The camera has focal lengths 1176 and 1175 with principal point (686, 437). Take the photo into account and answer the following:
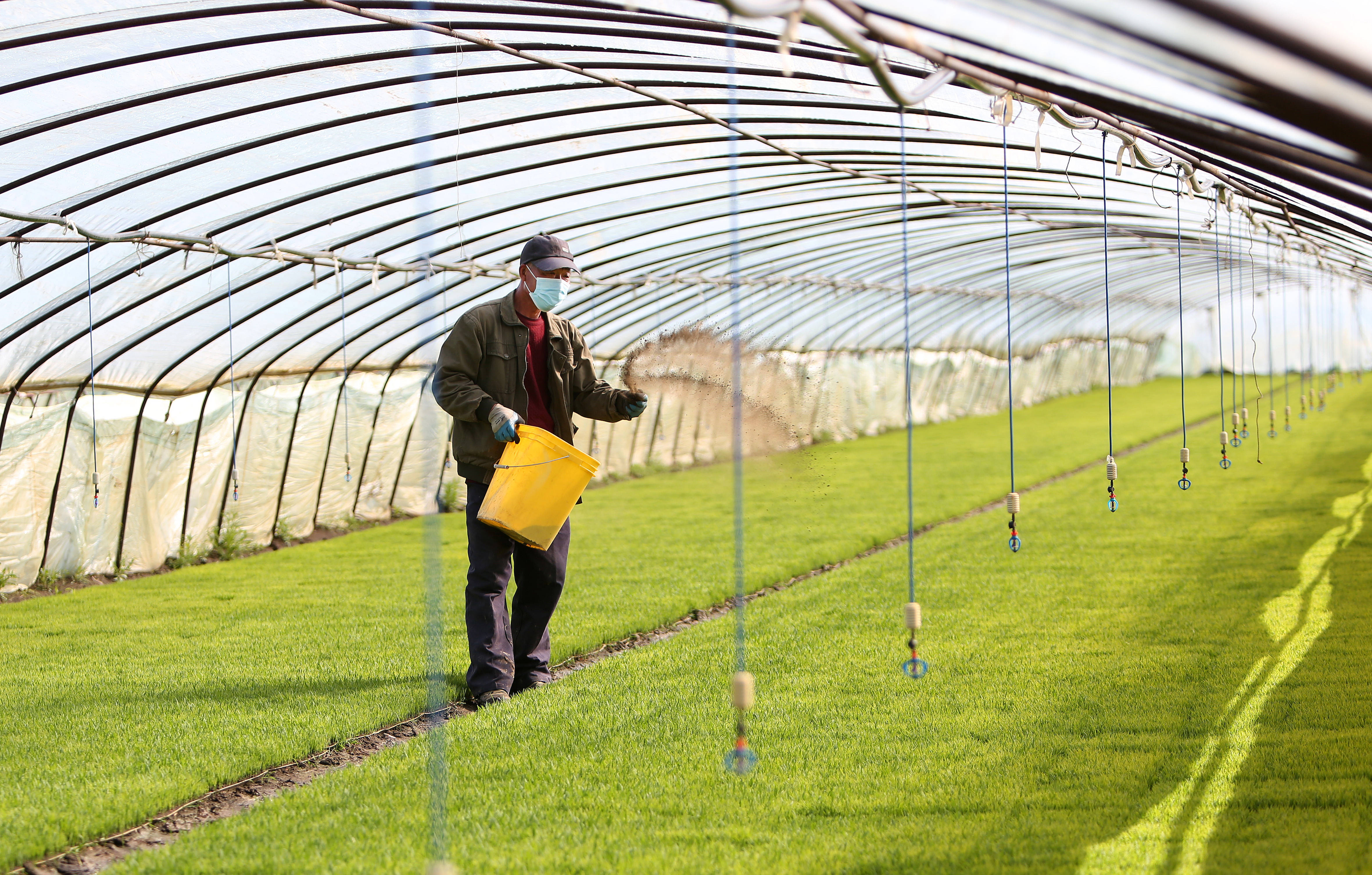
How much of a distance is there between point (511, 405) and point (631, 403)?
58 centimetres

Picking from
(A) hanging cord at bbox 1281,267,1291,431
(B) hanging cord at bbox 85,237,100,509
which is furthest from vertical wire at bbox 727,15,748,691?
(A) hanging cord at bbox 1281,267,1291,431

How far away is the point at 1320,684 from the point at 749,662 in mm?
2809

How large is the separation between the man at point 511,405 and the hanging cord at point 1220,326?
181 inches

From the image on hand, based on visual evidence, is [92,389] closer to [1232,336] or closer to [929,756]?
[929,756]

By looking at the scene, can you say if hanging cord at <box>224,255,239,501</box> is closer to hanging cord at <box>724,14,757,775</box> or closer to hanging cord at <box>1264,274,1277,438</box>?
hanging cord at <box>724,14,757,775</box>

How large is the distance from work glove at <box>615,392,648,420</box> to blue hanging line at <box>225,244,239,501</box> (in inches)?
185

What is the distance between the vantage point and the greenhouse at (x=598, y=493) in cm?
405

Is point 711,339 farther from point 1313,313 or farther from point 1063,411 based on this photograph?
point 1313,313

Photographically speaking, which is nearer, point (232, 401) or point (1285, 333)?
point (232, 401)

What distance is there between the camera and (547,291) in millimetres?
5723

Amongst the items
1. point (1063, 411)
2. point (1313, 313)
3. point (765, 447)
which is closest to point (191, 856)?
point (765, 447)

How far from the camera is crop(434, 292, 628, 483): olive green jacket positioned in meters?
5.54

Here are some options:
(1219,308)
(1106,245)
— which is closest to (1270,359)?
(1219,308)

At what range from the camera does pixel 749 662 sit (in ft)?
21.2
